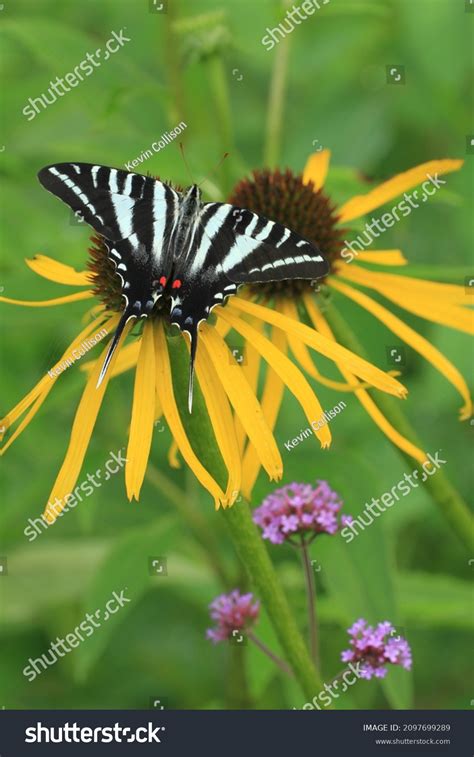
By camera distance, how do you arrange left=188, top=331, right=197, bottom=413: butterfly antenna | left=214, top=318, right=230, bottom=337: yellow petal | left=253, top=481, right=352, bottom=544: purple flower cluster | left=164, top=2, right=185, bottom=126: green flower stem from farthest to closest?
left=164, top=2, right=185, bottom=126: green flower stem
left=214, top=318, right=230, bottom=337: yellow petal
left=253, top=481, right=352, bottom=544: purple flower cluster
left=188, top=331, right=197, bottom=413: butterfly antenna

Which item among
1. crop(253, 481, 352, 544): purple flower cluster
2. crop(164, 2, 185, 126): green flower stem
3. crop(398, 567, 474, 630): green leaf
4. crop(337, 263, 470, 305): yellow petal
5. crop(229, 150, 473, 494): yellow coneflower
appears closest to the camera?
crop(253, 481, 352, 544): purple flower cluster

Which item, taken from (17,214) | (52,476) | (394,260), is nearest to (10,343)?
(17,214)

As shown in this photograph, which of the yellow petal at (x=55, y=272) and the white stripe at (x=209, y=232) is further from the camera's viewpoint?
the yellow petal at (x=55, y=272)

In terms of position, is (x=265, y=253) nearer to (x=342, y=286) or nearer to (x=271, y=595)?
(x=342, y=286)

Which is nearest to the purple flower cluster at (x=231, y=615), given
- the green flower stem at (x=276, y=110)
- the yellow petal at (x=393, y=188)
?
the yellow petal at (x=393, y=188)

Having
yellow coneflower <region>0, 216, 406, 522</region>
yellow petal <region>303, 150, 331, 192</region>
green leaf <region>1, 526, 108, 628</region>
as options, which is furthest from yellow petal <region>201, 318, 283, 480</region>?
green leaf <region>1, 526, 108, 628</region>

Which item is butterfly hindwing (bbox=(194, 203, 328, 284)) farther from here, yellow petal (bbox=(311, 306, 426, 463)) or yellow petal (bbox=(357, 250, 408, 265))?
yellow petal (bbox=(357, 250, 408, 265))

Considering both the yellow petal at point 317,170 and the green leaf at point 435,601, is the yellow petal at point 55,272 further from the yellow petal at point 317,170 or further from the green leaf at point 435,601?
the green leaf at point 435,601
